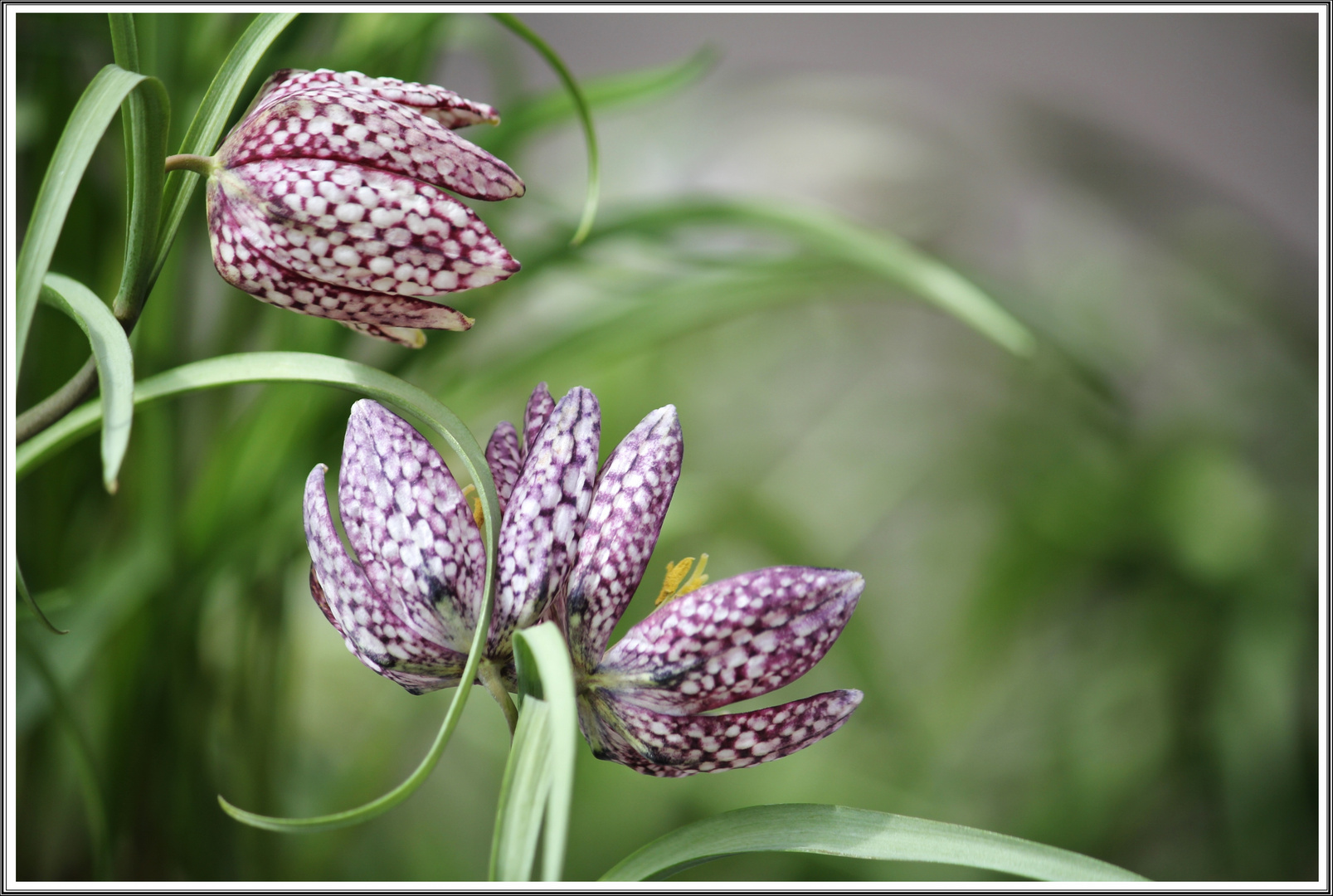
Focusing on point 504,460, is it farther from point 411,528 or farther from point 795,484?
point 795,484

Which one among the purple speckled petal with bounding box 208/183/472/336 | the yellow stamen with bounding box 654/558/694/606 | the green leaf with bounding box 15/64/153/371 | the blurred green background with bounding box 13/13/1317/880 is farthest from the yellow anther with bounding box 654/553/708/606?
the blurred green background with bounding box 13/13/1317/880

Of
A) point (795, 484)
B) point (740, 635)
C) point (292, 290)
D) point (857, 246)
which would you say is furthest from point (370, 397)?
point (795, 484)

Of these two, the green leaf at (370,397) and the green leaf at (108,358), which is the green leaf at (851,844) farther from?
the green leaf at (108,358)

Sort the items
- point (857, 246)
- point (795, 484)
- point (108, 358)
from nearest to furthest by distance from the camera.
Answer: point (108, 358)
point (857, 246)
point (795, 484)

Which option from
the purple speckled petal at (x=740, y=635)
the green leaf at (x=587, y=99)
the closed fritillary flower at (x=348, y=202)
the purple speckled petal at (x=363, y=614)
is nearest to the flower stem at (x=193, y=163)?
the closed fritillary flower at (x=348, y=202)

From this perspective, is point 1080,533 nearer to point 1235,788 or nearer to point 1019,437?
point 1019,437

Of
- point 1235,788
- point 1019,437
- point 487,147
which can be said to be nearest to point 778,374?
A: point 1019,437
